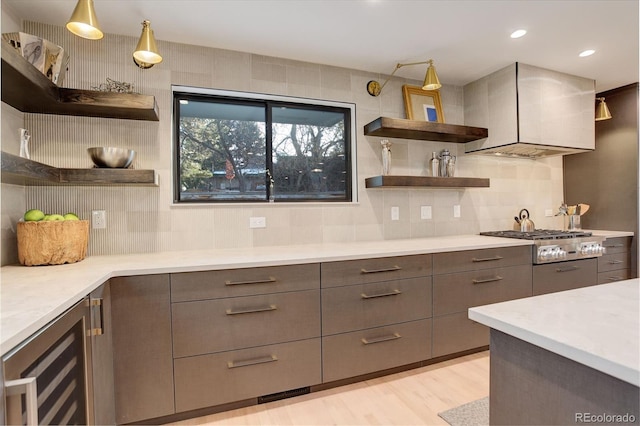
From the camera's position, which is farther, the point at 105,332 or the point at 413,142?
the point at 413,142

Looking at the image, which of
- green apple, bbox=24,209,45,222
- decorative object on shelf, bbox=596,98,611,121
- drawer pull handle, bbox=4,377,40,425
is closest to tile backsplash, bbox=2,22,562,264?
green apple, bbox=24,209,45,222

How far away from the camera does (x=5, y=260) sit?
5.80ft

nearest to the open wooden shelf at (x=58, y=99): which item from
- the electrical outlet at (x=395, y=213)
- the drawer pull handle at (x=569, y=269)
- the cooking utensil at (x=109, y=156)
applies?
the cooking utensil at (x=109, y=156)

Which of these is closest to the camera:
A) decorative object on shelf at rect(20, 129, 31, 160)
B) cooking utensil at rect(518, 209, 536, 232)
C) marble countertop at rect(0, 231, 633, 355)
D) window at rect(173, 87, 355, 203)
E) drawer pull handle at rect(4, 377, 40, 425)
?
drawer pull handle at rect(4, 377, 40, 425)

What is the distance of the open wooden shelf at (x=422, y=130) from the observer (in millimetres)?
2666

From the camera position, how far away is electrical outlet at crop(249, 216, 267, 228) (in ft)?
8.21

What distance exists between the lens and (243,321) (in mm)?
1842

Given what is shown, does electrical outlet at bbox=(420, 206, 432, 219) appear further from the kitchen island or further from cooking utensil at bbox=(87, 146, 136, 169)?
cooking utensil at bbox=(87, 146, 136, 169)

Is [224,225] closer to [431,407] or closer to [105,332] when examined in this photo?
[105,332]

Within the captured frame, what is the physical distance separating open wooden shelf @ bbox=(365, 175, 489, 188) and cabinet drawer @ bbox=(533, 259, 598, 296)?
2.84 ft

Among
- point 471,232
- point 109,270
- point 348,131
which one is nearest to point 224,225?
point 109,270

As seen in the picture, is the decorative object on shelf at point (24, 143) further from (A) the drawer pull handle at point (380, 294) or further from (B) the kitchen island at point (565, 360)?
(B) the kitchen island at point (565, 360)

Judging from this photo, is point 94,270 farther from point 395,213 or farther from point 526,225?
point 526,225

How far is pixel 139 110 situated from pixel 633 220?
14.8 feet
